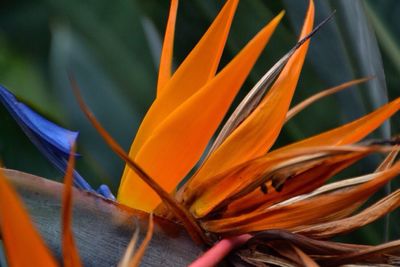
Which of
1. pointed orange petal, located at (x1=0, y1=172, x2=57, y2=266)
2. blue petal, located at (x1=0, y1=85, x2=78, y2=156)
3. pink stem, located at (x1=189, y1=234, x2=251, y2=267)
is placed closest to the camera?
pointed orange petal, located at (x1=0, y1=172, x2=57, y2=266)

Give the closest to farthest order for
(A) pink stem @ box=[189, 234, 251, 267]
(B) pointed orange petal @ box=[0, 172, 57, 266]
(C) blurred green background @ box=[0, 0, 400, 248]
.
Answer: (B) pointed orange petal @ box=[0, 172, 57, 266], (A) pink stem @ box=[189, 234, 251, 267], (C) blurred green background @ box=[0, 0, 400, 248]

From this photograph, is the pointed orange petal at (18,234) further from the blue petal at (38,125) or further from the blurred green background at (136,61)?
the blurred green background at (136,61)

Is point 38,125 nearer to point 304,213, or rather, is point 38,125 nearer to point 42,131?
point 42,131

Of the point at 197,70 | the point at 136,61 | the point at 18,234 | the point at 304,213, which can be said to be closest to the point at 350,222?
the point at 304,213

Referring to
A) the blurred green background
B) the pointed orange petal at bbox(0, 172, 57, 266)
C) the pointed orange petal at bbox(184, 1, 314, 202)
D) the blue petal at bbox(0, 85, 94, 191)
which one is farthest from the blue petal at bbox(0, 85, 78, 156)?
the blurred green background

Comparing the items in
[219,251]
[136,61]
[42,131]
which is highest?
[136,61]

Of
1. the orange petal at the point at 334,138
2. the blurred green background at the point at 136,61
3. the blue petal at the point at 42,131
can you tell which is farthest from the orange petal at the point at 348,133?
the blurred green background at the point at 136,61

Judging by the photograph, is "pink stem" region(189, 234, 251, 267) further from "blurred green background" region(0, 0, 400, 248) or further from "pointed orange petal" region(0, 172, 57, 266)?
"blurred green background" region(0, 0, 400, 248)
